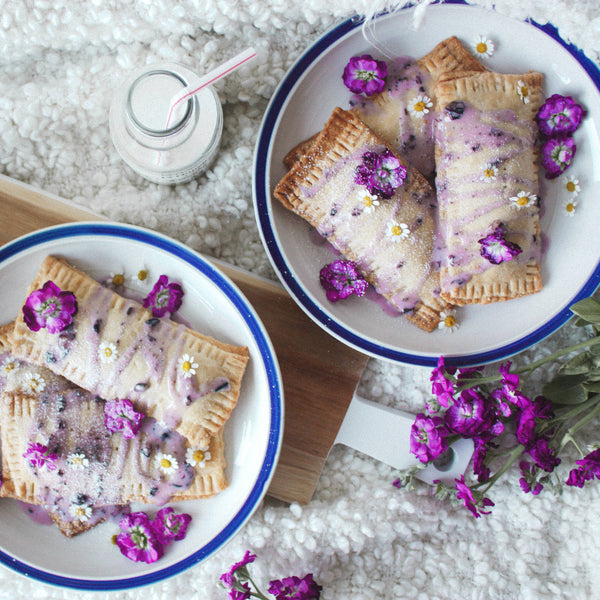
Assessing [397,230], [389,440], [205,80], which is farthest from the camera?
[389,440]

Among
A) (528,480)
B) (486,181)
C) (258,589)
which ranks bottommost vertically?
(258,589)

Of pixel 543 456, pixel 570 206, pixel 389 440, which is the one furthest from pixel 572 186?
pixel 389 440

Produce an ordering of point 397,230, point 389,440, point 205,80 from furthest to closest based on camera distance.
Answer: point 389,440, point 397,230, point 205,80

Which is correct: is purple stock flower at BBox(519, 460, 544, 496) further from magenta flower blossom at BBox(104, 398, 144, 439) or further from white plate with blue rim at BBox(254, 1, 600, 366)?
magenta flower blossom at BBox(104, 398, 144, 439)

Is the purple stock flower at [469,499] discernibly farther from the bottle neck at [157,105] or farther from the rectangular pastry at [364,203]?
the bottle neck at [157,105]

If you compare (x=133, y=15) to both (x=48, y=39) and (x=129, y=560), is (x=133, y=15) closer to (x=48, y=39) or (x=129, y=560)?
(x=48, y=39)

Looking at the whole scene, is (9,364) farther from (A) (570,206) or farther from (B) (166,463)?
(A) (570,206)

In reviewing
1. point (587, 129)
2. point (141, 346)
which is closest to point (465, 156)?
point (587, 129)
